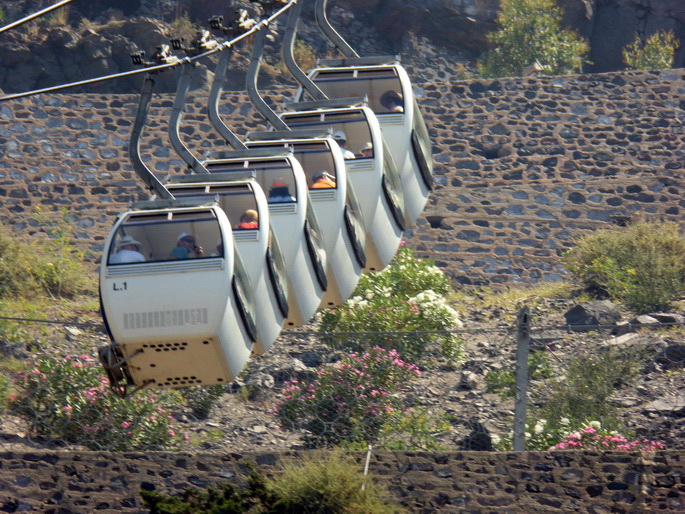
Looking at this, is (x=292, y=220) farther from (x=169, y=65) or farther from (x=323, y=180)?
(x=169, y=65)

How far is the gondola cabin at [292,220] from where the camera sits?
53.8ft

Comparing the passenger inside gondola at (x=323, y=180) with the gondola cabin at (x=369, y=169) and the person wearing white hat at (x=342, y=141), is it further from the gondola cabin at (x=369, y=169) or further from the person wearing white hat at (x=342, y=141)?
the person wearing white hat at (x=342, y=141)

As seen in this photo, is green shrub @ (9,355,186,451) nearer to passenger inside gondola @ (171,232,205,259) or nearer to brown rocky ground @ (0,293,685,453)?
brown rocky ground @ (0,293,685,453)

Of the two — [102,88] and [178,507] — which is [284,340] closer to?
[178,507]

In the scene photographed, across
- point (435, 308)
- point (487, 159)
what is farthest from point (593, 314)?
point (487, 159)

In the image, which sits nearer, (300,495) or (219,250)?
(300,495)

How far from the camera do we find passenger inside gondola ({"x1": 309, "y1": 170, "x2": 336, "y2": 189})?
17469mm

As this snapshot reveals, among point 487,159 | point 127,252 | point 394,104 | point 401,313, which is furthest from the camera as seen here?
point 487,159

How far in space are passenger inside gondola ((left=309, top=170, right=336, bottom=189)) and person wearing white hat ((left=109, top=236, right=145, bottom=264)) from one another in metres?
3.54

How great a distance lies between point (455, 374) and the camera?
17.5m

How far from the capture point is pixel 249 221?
15.6 metres

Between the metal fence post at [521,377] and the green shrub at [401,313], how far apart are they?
7.80 feet

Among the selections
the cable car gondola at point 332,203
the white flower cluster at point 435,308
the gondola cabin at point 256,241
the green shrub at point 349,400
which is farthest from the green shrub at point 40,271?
the green shrub at point 349,400

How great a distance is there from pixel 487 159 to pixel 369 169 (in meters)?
8.90
